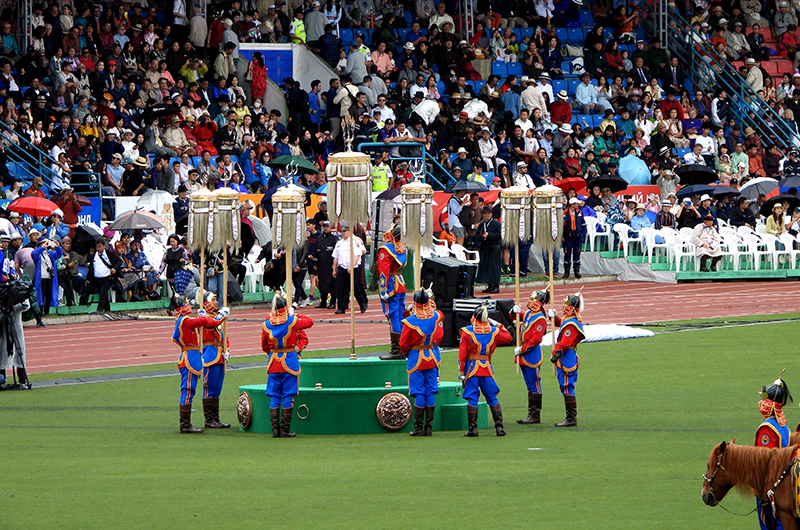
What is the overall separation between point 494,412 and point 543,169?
2009 cm

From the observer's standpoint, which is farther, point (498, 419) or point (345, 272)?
point (345, 272)

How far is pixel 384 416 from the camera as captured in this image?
1466 centimetres

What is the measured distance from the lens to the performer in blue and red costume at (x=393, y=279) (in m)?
16.2

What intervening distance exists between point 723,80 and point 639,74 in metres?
2.64

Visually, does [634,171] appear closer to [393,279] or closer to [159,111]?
[159,111]

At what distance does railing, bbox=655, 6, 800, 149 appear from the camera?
39.0 metres

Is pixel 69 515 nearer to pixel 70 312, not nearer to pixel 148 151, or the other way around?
pixel 70 312

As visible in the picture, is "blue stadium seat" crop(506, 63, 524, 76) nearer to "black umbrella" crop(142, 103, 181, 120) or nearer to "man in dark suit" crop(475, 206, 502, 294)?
"man in dark suit" crop(475, 206, 502, 294)

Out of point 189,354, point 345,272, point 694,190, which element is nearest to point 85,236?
point 345,272

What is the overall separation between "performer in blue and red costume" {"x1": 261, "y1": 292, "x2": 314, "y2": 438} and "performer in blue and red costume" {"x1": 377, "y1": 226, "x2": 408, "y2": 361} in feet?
6.48

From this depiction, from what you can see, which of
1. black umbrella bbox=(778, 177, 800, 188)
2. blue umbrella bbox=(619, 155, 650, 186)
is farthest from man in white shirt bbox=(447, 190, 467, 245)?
black umbrella bbox=(778, 177, 800, 188)

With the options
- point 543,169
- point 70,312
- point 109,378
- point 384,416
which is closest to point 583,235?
point 543,169

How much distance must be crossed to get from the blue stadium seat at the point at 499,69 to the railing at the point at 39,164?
14272mm

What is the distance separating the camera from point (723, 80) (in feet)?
129
